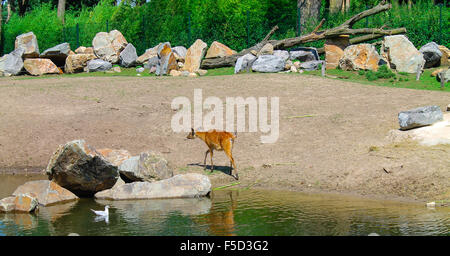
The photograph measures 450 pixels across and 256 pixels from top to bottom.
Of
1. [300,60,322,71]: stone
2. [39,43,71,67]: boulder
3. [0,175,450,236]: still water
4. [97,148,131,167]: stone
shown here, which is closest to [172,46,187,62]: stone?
[39,43,71,67]: boulder

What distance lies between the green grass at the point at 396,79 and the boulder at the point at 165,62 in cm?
555

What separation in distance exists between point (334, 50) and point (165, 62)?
6.86 meters

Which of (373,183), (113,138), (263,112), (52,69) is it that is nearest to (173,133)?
(113,138)

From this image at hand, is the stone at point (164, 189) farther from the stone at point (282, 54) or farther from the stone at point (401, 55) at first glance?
the stone at point (401, 55)

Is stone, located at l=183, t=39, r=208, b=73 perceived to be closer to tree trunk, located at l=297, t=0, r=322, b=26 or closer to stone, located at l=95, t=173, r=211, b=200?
tree trunk, located at l=297, t=0, r=322, b=26

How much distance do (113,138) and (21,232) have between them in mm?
7001

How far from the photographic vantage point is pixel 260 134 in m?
15.8

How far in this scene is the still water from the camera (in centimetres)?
887

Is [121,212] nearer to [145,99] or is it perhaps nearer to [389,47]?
[145,99]

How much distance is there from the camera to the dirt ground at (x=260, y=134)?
12.3 meters

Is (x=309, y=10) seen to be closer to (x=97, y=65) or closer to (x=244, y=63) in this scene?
(x=244, y=63)

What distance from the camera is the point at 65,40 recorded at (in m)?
33.7

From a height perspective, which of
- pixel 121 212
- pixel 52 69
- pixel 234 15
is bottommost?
pixel 121 212
